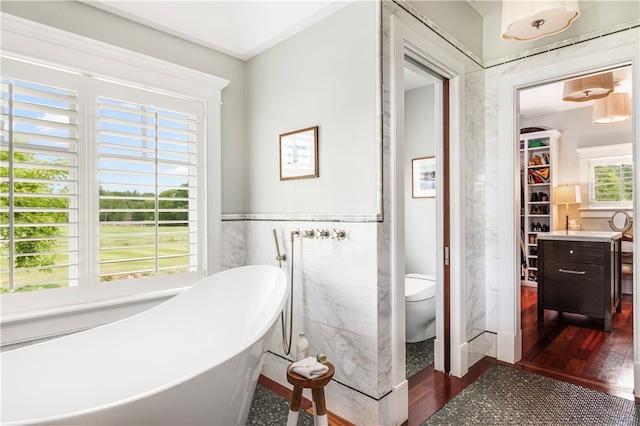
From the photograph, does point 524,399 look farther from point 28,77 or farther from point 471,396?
point 28,77

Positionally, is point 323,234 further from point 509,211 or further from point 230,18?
point 230,18

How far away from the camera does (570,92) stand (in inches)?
133

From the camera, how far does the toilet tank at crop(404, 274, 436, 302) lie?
10.0 feet

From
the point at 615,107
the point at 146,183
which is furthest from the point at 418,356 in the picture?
the point at 615,107

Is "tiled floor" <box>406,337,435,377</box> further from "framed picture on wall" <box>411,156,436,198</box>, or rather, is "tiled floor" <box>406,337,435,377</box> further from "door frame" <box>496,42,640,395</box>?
"framed picture on wall" <box>411,156,436,198</box>

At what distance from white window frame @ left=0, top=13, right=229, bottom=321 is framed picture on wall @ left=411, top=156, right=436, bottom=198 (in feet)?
7.44

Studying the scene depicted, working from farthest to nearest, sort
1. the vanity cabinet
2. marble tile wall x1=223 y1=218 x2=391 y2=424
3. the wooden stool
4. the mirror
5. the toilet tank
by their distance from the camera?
the mirror → the vanity cabinet → the toilet tank → marble tile wall x1=223 y1=218 x2=391 y2=424 → the wooden stool

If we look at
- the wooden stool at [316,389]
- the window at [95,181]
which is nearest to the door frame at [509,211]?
the wooden stool at [316,389]

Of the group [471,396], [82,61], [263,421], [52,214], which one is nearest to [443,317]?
[471,396]

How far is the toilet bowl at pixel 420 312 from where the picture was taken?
3.09m

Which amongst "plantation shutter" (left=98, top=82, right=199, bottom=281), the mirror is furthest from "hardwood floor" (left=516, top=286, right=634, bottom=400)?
"plantation shutter" (left=98, top=82, right=199, bottom=281)

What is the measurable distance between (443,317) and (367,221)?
1.22 metres

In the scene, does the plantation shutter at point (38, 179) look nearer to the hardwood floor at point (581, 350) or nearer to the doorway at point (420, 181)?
the doorway at point (420, 181)

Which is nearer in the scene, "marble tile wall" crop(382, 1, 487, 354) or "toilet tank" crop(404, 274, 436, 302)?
"marble tile wall" crop(382, 1, 487, 354)
